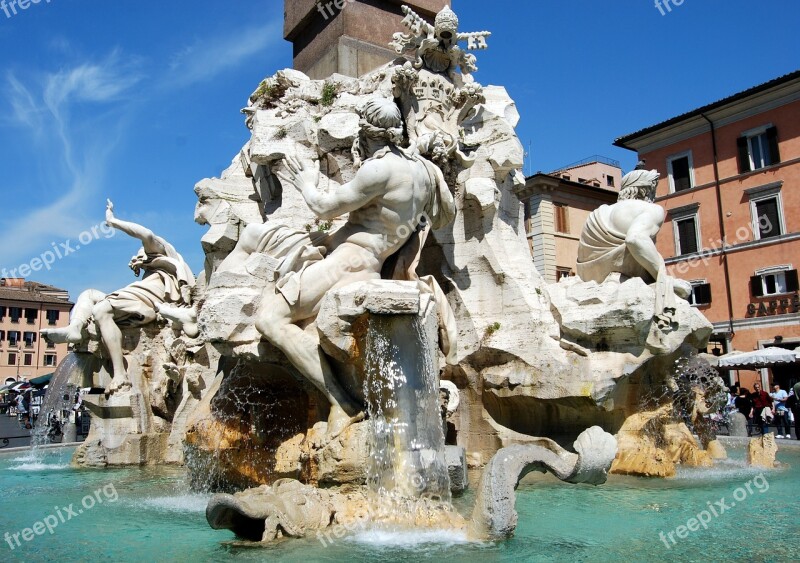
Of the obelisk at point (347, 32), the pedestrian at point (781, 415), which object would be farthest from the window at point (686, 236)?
the obelisk at point (347, 32)

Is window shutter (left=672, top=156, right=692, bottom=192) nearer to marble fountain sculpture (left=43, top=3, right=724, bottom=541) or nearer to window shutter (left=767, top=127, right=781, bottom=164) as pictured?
window shutter (left=767, top=127, right=781, bottom=164)

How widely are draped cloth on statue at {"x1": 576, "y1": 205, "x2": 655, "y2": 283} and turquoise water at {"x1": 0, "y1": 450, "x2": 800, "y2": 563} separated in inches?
97.3

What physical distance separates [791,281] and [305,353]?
91.5ft

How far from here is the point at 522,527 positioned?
541 cm

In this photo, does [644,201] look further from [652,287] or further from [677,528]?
[677,528]

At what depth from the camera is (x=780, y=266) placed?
2911cm

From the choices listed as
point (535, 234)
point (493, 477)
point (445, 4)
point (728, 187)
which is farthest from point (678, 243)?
point (493, 477)

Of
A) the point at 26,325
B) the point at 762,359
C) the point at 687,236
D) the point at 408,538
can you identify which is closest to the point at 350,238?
the point at 408,538

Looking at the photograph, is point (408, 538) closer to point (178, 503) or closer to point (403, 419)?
point (403, 419)

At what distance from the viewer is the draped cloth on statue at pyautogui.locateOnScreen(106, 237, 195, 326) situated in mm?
10172

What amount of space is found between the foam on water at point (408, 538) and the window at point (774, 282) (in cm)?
2800

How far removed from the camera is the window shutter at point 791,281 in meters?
28.6

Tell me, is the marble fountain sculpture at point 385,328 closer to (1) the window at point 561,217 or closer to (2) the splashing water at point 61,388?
(2) the splashing water at point 61,388

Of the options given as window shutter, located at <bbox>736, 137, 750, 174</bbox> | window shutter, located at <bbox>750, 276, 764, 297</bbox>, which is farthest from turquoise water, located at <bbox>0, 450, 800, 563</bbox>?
window shutter, located at <bbox>736, 137, 750, 174</bbox>
